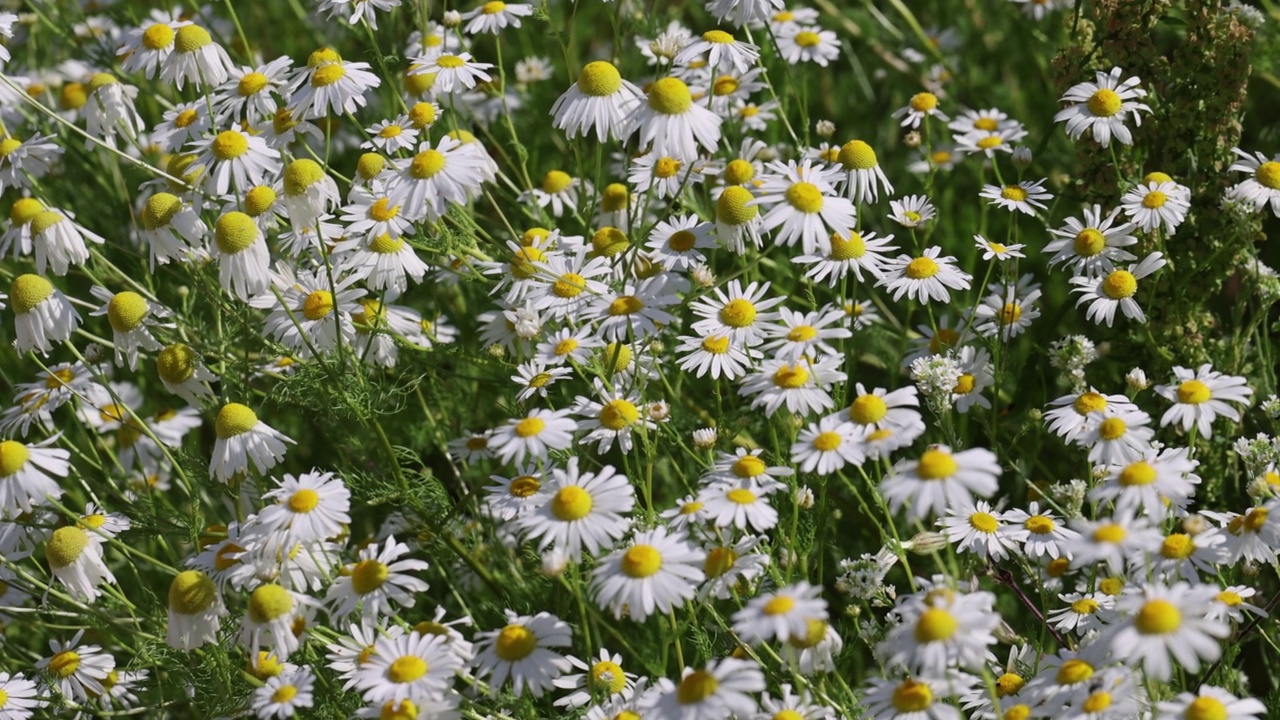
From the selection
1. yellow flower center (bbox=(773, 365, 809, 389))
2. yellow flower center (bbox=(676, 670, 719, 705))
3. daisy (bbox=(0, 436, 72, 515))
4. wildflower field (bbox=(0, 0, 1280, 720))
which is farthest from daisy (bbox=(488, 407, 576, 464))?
daisy (bbox=(0, 436, 72, 515))

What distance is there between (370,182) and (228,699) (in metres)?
1.13

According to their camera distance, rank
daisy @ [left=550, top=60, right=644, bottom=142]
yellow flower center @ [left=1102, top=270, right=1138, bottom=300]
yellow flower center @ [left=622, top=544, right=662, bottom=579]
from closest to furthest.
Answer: yellow flower center @ [left=622, top=544, right=662, bottom=579]
daisy @ [left=550, top=60, right=644, bottom=142]
yellow flower center @ [left=1102, top=270, right=1138, bottom=300]

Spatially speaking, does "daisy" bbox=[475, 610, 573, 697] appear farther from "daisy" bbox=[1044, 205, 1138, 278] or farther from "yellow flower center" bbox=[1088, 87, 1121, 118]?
"yellow flower center" bbox=[1088, 87, 1121, 118]

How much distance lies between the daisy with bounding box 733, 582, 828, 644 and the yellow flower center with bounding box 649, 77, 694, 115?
39.3 inches

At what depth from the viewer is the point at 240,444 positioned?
261 centimetres

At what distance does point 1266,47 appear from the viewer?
145 inches

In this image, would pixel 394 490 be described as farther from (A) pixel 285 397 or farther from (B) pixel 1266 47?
(B) pixel 1266 47

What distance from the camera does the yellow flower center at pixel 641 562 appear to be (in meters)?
2.13

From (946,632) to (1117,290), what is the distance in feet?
4.32

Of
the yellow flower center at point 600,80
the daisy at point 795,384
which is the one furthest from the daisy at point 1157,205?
the yellow flower center at point 600,80

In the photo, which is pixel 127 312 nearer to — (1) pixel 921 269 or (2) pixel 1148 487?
(1) pixel 921 269

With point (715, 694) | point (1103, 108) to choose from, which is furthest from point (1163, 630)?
point (1103, 108)

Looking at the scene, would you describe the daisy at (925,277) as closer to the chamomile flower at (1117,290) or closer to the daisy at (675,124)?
the chamomile flower at (1117,290)

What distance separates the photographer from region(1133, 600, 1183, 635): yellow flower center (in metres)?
1.83
